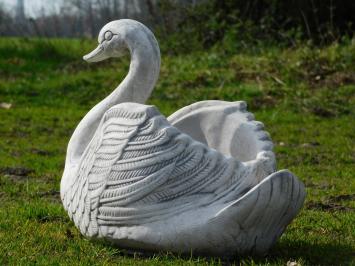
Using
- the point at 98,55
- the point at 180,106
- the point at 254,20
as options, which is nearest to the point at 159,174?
the point at 98,55

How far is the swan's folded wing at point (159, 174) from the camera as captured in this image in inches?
180

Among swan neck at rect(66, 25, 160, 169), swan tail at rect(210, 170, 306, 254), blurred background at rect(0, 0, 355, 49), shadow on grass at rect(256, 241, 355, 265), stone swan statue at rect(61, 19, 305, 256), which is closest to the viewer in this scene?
swan tail at rect(210, 170, 306, 254)

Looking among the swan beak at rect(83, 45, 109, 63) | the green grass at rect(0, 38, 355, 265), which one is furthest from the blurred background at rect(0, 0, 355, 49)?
the swan beak at rect(83, 45, 109, 63)

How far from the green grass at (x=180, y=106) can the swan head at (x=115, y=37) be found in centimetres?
129

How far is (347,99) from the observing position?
477 inches

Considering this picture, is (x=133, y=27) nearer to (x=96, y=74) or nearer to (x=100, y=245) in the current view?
(x=100, y=245)

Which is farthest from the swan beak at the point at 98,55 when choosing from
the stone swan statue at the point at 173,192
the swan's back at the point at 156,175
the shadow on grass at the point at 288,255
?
the shadow on grass at the point at 288,255

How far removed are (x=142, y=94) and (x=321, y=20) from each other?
11.3 meters

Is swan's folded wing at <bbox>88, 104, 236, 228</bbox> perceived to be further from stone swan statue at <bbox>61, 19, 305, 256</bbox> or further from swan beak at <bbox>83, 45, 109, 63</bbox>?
swan beak at <bbox>83, 45, 109, 63</bbox>

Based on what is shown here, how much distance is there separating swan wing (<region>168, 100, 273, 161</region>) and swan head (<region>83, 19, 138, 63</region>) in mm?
613

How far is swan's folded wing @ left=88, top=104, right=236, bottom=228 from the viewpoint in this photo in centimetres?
458

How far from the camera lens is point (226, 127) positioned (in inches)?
213

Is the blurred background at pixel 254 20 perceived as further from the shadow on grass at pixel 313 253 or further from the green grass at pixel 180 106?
the shadow on grass at pixel 313 253

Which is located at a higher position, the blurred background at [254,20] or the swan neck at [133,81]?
the swan neck at [133,81]
